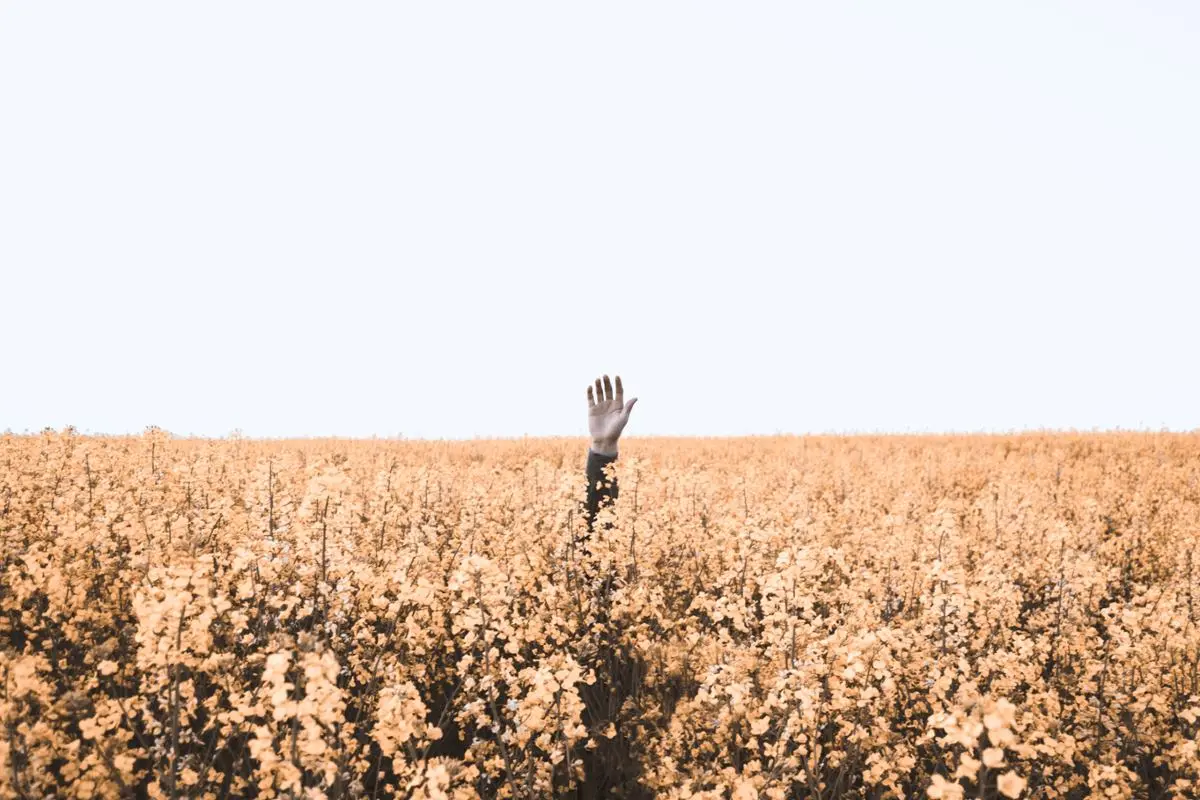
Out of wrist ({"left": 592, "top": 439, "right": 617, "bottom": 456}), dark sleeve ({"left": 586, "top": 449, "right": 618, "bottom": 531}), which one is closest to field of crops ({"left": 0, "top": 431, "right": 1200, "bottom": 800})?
dark sleeve ({"left": 586, "top": 449, "right": 618, "bottom": 531})

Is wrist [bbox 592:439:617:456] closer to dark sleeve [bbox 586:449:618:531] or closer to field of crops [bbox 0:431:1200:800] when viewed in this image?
dark sleeve [bbox 586:449:618:531]

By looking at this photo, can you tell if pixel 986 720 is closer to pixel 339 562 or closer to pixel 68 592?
pixel 339 562

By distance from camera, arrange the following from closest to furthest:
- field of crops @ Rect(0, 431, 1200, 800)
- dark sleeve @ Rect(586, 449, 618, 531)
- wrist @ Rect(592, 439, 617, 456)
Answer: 1. field of crops @ Rect(0, 431, 1200, 800)
2. dark sleeve @ Rect(586, 449, 618, 531)
3. wrist @ Rect(592, 439, 617, 456)

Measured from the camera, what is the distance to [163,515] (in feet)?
16.5

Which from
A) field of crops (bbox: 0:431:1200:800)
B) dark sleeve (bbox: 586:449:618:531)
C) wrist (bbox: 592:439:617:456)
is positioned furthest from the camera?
wrist (bbox: 592:439:617:456)

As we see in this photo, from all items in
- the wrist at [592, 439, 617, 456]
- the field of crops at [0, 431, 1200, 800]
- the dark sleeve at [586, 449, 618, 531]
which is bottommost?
the field of crops at [0, 431, 1200, 800]

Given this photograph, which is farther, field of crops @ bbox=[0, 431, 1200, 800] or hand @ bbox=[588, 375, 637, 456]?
hand @ bbox=[588, 375, 637, 456]

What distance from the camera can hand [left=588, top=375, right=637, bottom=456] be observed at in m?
7.18

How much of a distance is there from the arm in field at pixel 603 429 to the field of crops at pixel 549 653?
0.48 m

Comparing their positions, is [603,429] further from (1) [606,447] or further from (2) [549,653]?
(2) [549,653]

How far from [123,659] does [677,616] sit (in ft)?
11.0

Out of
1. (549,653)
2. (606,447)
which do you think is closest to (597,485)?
(606,447)

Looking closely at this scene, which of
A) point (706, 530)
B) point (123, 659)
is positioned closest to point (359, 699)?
point (123, 659)

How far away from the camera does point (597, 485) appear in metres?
6.77
